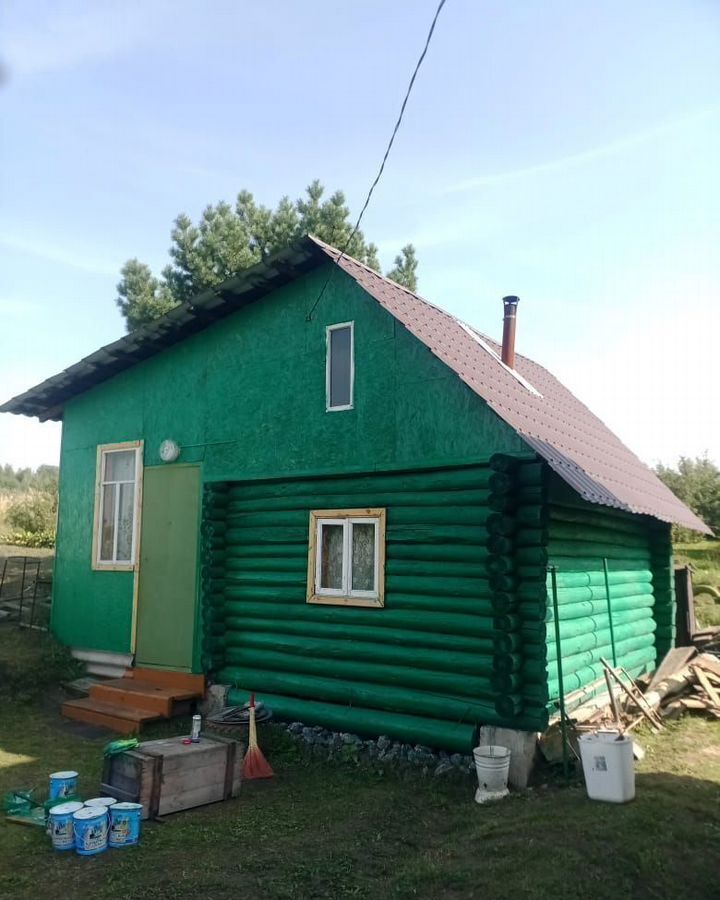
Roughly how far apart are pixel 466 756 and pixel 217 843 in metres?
2.72

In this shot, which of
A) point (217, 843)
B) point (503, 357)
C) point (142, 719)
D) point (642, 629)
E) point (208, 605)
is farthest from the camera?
point (642, 629)

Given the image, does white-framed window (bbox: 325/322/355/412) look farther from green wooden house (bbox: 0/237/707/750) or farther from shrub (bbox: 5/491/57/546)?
shrub (bbox: 5/491/57/546)

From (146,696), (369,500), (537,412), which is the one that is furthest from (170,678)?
(537,412)

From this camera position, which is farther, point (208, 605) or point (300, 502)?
point (208, 605)

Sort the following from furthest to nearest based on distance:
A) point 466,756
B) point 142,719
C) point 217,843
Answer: point 142,719 < point 466,756 < point 217,843

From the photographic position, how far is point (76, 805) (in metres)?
6.08

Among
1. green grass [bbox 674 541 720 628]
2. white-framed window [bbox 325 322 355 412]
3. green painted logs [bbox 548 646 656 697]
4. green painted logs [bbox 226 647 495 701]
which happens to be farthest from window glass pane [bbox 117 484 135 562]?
green grass [bbox 674 541 720 628]

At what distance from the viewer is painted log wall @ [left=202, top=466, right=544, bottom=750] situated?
7898 mm

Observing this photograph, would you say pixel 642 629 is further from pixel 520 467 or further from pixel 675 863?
pixel 675 863

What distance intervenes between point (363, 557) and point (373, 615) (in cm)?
69

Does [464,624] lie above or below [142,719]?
above

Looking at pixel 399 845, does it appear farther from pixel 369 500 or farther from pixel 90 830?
pixel 369 500

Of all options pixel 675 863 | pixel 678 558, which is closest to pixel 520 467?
pixel 675 863

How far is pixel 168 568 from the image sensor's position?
10.9m
